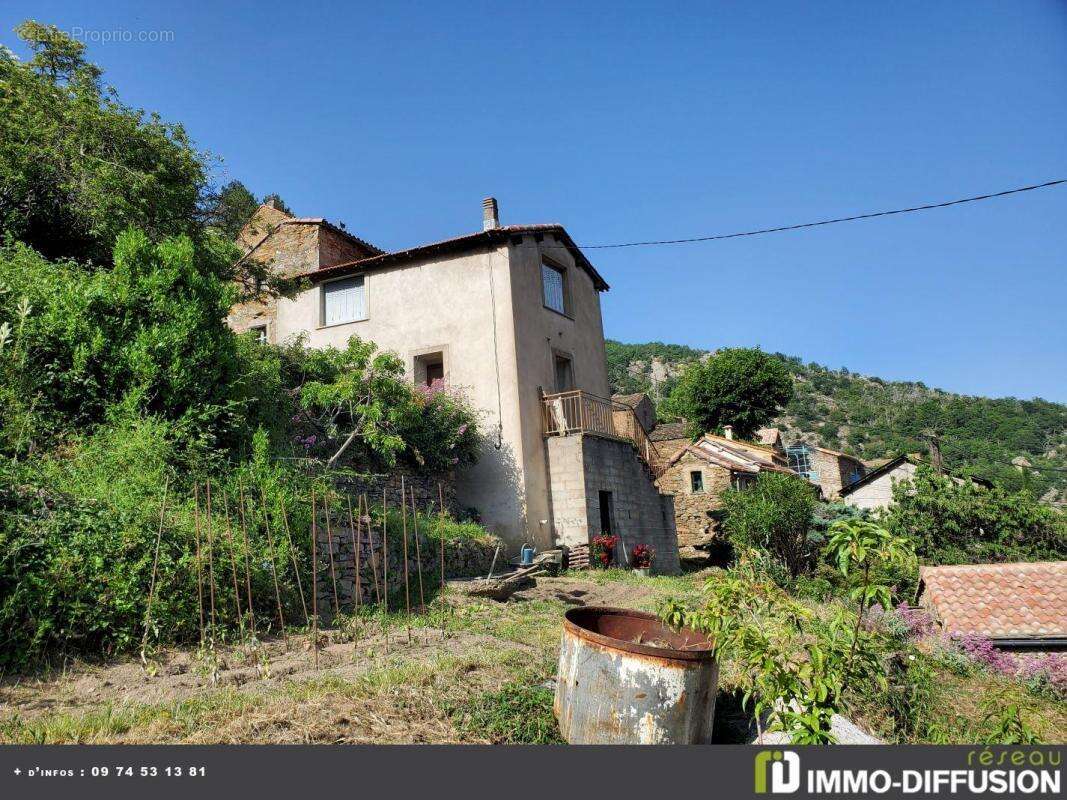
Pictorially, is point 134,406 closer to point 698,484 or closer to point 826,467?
point 698,484

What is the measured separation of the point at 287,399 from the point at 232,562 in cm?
492

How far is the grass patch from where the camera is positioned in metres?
4.27

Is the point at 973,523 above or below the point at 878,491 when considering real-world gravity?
below

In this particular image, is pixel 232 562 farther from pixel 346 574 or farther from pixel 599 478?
pixel 599 478

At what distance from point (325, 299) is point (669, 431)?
86.9 ft

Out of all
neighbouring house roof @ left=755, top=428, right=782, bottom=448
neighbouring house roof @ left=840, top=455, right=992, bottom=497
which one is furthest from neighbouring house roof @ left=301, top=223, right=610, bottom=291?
neighbouring house roof @ left=755, top=428, right=782, bottom=448

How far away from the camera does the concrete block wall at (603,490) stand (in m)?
14.4

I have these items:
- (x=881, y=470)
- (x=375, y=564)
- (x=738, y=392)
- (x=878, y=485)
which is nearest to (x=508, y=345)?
(x=375, y=564)

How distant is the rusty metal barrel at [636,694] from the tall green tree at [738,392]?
Result: 1443 inches

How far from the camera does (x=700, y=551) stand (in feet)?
82.1

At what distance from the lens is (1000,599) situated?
36.5ft

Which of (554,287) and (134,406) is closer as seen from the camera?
(134,406)

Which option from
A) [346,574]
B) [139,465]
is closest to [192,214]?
[139,465]
